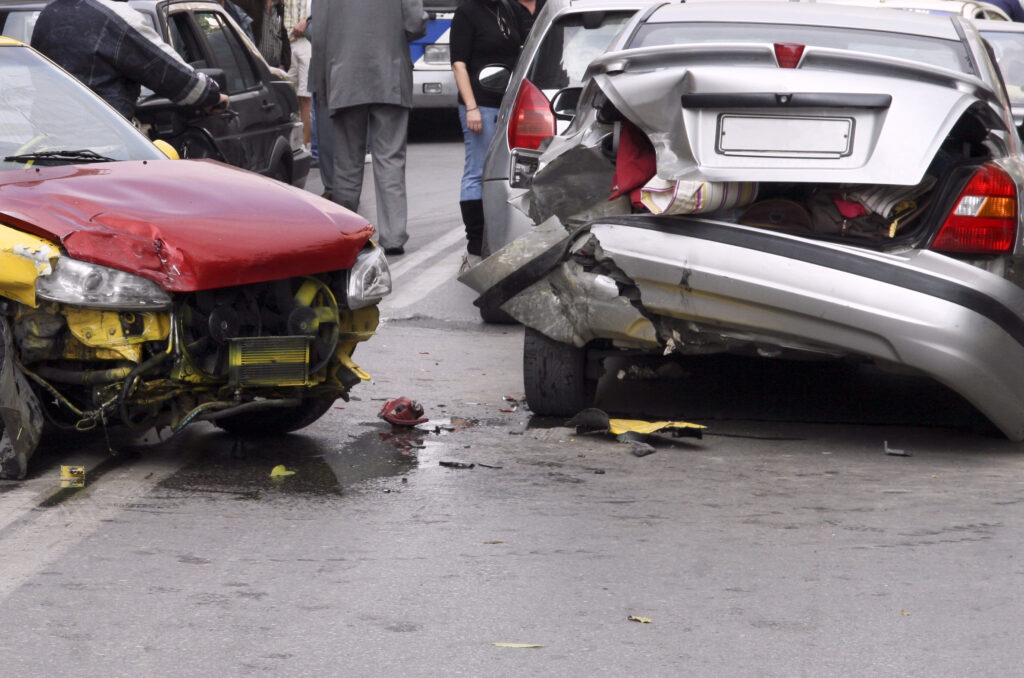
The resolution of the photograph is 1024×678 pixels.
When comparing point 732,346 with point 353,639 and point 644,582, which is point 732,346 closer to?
point 644,582

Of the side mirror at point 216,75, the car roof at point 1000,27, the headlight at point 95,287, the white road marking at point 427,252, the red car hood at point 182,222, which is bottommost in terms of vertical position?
the white road marking at point 427,252

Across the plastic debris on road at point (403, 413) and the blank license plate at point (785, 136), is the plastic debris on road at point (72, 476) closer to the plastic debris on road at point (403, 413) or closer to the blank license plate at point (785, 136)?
the plastic debris on road at point (403, 413)

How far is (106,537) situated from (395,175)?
688 centimetres

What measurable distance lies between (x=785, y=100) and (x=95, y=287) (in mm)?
2423

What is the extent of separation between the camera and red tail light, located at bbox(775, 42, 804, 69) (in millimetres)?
5672

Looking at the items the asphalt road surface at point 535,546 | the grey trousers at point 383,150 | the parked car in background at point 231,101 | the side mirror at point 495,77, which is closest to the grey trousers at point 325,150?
the parked car in background at point 231,101

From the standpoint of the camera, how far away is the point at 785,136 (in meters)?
5.50

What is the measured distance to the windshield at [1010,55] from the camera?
39.3 ft

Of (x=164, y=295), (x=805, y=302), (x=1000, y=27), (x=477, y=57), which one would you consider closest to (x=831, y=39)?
(x=805, y=302)

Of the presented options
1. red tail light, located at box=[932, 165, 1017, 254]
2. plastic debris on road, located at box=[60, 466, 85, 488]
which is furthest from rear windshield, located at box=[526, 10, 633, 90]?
plastic debris on road, located at box=[60, 466, 85, 488]

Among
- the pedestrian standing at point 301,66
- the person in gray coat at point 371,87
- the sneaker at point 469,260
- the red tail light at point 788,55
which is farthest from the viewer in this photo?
the pedestrian standing at point 301,66

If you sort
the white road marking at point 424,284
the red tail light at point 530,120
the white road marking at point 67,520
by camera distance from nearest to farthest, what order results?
1. the white road marking at point 67,520
2. the red tail light at point 530,120
3. the white road marking at point 424,284

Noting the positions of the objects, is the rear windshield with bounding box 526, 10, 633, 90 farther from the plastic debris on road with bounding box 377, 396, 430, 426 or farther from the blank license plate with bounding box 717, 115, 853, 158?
the blank license plate with bounding box 717, 115, 853, 158

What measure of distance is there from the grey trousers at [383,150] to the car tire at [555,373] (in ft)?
17.0
